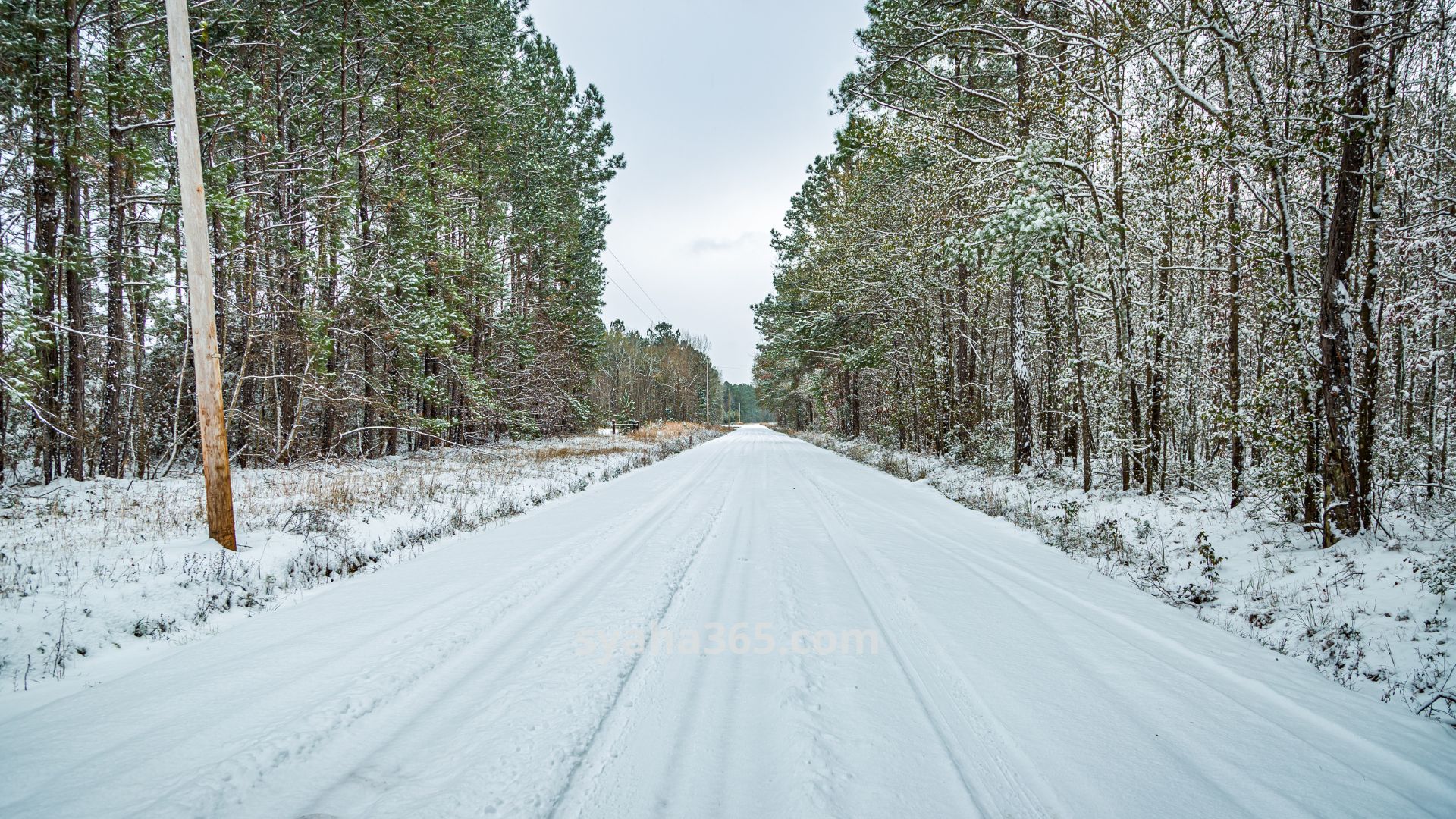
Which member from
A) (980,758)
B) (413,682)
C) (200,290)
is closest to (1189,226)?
(980,758)

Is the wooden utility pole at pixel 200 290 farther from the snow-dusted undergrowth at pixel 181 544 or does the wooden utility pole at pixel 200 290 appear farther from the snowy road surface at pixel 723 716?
the snowy road surface at pixel 723 716

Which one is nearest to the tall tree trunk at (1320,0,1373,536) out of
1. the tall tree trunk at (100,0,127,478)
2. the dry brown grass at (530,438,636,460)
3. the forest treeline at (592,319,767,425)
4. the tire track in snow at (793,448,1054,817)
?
the tire track in snow at (793,448,1054,817)

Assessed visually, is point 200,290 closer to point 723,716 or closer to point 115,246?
point 723,716

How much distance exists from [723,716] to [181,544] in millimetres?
5967

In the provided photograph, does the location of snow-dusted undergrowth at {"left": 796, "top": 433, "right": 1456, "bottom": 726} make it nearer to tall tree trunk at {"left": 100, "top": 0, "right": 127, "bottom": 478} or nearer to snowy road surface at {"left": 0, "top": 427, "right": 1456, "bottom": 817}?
snowy road surface at {"left": 0, "top": 427, "right": 1456, "bottom": 817}

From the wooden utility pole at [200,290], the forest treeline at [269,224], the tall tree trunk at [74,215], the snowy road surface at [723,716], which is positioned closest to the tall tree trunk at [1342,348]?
the snowy road surface at [723,716]

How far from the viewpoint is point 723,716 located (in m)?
2.55

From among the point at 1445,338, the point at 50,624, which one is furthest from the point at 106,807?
the point at 1445,338

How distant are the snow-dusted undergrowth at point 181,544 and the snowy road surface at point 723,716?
2.19ft

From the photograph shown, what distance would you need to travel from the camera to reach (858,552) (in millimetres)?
5664

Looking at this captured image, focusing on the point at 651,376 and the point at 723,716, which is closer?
the point at 723,716

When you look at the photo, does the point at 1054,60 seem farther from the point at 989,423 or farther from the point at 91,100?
the point at 91,100

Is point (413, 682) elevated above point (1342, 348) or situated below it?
below

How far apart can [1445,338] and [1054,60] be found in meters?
14.2
